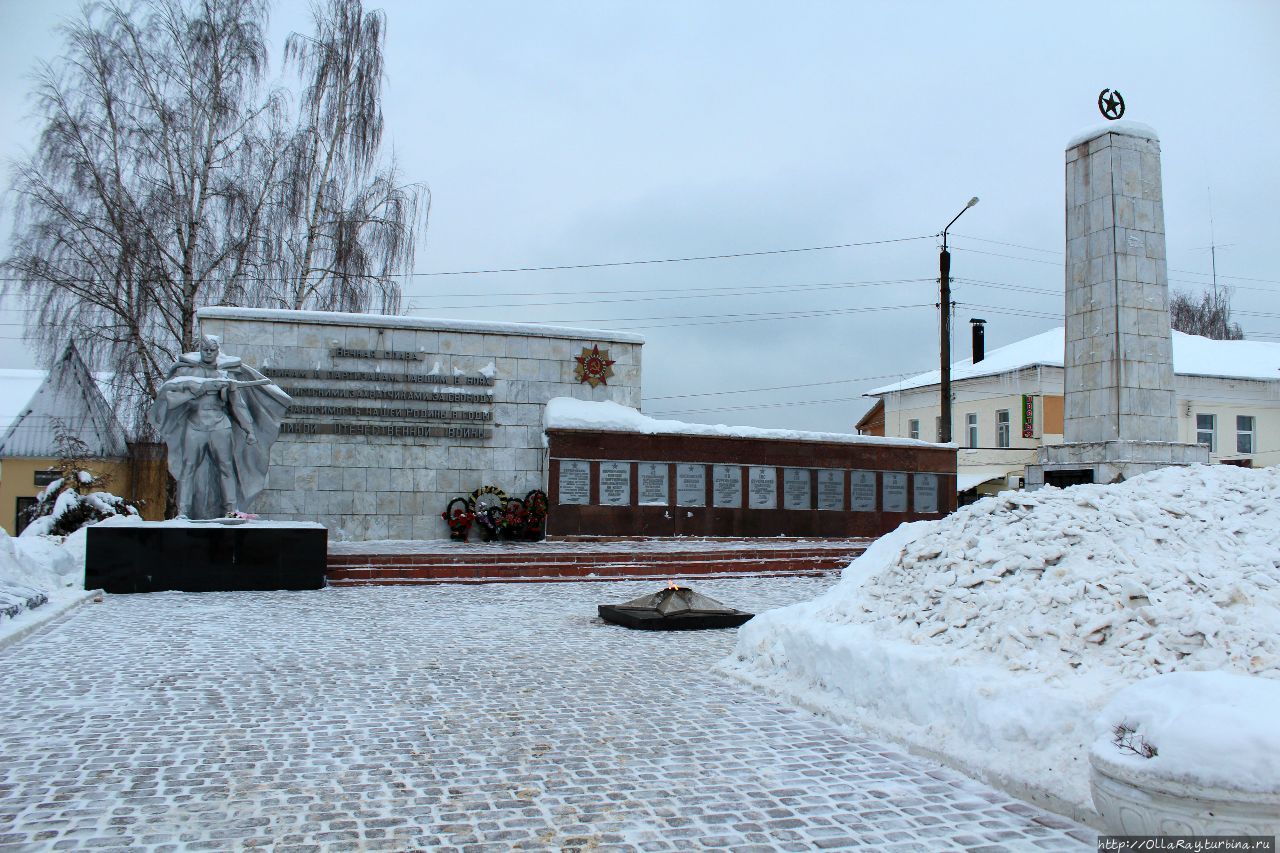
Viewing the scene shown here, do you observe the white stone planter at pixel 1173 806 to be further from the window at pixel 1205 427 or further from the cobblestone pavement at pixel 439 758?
the window at pixel 1205 427

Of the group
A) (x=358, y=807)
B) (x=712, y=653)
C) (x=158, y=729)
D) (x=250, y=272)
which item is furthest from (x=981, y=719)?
(x=250, y=272)

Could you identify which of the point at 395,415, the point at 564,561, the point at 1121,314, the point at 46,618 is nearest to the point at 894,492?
the point at 1121,314

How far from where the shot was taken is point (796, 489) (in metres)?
18.6

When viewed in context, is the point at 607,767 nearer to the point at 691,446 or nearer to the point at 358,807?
the point at 358,807

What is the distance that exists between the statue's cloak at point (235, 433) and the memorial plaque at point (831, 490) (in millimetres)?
10474

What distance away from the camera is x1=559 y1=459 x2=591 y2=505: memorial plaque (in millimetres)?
16969

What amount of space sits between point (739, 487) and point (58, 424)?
59.9 feet

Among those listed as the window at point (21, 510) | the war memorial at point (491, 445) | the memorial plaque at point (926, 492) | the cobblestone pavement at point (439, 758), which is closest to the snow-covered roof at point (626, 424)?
the war memorial at point (491, 445)

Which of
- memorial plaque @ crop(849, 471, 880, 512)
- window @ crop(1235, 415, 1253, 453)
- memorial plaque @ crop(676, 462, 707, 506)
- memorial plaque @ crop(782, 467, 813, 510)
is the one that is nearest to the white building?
window @ crop(1235, 415, 1253, 453)

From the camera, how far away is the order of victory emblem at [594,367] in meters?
18.6

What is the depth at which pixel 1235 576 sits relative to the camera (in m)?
4.85

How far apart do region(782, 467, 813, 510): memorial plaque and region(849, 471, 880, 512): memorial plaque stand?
1.06 m

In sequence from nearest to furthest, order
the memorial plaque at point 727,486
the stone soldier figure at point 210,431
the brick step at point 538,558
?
1. the stone soldier figure at point 210,431
2. the brick step at point 538,558
3. the memorial plaque at point 727,486

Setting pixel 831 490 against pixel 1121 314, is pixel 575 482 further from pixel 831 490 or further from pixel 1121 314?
pixel 1121 314
